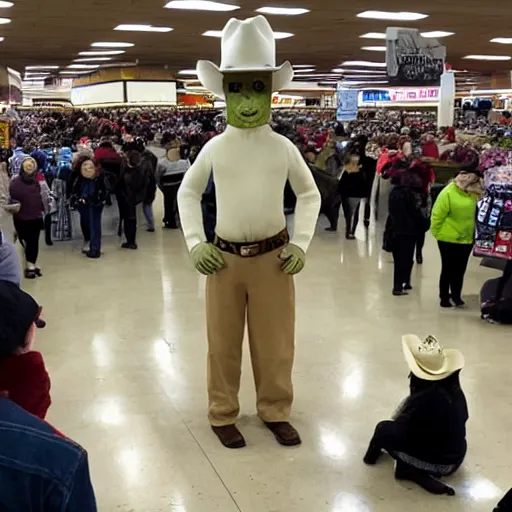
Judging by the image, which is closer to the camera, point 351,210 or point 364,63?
point 351,210

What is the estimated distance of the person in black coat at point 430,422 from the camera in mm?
3303

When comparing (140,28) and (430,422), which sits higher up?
(140,28)

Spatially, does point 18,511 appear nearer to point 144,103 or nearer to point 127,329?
point 127,329

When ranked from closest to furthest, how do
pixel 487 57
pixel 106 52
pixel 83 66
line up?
pixel 106 52 < pixel 487 57 < pixel 83 66

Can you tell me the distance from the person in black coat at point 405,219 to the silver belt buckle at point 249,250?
11.2 feet

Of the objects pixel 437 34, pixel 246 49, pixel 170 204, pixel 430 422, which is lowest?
pixel 430 422

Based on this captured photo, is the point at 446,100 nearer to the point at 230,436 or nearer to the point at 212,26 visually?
the point at 212,26

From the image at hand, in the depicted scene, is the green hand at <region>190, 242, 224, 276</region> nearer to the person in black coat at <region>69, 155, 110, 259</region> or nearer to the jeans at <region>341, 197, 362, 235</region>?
the person in black coat at <region>69, 155, 110, 259</region>

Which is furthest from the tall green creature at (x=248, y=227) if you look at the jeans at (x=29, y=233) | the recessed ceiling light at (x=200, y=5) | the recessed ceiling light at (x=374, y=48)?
the recessed ceiling light at (x=374, y=48)

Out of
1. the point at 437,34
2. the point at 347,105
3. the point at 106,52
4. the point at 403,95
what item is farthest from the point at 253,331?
the point at 403,95

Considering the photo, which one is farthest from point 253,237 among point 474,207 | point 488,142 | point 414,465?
point 488,142

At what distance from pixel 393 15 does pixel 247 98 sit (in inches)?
313

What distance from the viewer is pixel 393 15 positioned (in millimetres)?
10836

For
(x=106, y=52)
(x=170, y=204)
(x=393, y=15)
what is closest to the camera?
(x=170, y=204)
